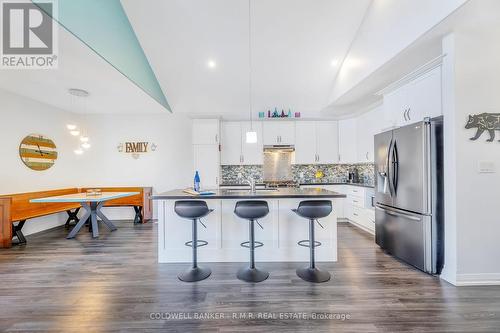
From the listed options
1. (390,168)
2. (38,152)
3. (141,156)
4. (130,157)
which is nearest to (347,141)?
(390,168)

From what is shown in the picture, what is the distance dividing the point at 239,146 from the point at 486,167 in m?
4.38

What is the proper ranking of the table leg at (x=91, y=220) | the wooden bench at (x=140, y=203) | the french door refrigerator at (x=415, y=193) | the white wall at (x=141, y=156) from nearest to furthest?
the french door refrigerator at (x=415, y=193)
the table leg at (x=91, y=220)
the wooden bench at (x=140, y=203)
the white wall at (x=141, y=156)

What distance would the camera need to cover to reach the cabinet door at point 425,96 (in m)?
2.69

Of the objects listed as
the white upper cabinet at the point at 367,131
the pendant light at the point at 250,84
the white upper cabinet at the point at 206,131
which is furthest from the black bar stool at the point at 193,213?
the white upper cabinet at the point at 367,131

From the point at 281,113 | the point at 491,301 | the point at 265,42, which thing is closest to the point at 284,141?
the point at 281,113

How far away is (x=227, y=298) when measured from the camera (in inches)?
89.8

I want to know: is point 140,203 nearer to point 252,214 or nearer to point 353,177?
point 252,214

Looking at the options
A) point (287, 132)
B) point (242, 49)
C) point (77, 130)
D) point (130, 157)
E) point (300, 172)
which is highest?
point (242, 49)

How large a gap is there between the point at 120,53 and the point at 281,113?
3.52 metres

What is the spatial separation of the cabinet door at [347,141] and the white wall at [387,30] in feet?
5.02

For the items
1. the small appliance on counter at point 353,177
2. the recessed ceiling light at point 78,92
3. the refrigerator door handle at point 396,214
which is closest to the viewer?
the refrigerator door handle at point 396,214

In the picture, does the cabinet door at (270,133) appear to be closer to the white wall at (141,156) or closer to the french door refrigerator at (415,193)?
the white wall at (141,156)

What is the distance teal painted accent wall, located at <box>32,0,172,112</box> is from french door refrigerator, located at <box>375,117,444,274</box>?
411 centimetres

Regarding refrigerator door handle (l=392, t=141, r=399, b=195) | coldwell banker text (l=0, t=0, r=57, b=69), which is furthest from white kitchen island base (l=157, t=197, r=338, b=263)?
coldwell banker text (l=0, t=0, r=57, b=69)
